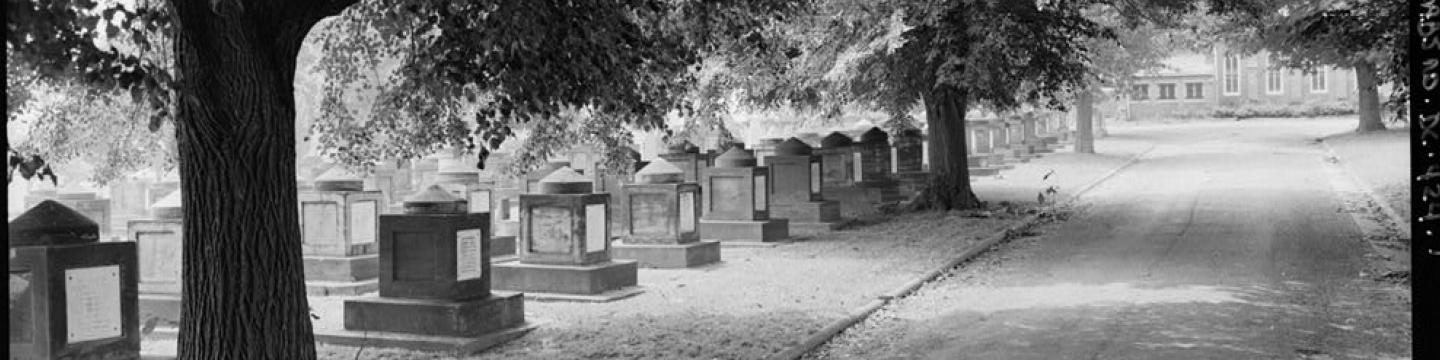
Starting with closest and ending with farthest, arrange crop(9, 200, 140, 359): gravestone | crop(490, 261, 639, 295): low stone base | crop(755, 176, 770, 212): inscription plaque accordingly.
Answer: crop(9, 200, 140, 359): gravestone → crop(490, 261, 639, 295): low stone base → crop(755, 176, 770, 212): inscription plaque

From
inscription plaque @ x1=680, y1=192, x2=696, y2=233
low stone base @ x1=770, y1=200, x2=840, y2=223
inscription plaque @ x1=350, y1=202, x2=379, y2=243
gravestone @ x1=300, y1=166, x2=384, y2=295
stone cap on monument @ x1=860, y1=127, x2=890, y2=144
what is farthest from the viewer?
stone cap on monument @ x1=860, y1=127, x2=890, y2=144

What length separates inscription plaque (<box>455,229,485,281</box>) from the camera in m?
10.9

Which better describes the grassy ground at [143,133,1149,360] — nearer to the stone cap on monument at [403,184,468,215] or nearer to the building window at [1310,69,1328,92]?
the stone cap on monument at [403,184,468,215]

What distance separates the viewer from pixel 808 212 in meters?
21.6

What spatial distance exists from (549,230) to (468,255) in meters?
2.93

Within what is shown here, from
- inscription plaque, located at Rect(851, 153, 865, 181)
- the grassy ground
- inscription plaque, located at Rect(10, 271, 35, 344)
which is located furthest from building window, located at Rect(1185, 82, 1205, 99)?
inscription plaque, located at Rect(10, 271, 35, 344)

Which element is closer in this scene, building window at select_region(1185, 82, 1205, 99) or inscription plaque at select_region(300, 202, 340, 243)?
inscription plaque at select_region(300, 202, 340, 243)

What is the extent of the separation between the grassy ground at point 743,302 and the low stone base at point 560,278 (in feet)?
1.30

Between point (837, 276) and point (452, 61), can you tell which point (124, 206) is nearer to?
point (837, 276)

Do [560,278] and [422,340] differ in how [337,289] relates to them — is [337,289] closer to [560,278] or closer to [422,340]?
[560,278]

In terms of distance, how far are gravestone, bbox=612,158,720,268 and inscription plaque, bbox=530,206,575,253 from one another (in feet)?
8.71

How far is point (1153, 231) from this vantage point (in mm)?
18750

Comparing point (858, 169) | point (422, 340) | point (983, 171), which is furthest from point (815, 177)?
point (422, 340)

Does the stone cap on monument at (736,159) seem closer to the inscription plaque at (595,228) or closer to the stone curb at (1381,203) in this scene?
the inscription plaque at (595,228)
